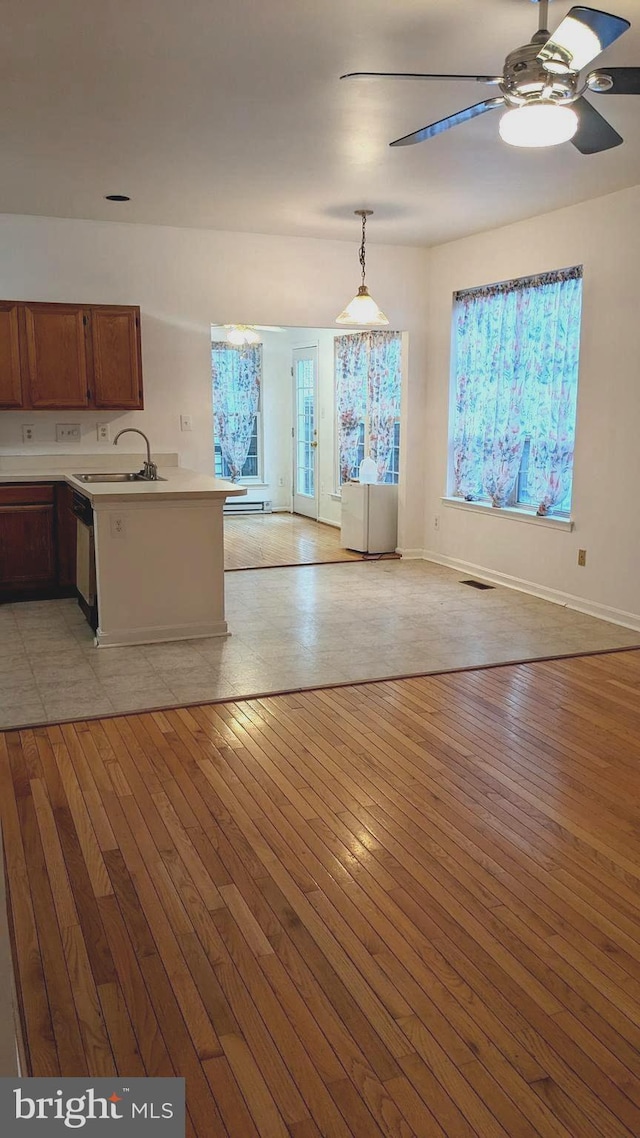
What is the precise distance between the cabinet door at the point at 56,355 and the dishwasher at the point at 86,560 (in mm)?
935

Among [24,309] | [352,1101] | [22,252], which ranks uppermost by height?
[22,252]

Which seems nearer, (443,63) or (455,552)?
(443,63)

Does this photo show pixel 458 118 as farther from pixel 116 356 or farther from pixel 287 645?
pixel 116 356

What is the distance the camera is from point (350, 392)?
8836mm

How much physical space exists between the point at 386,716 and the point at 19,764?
1.56 metres

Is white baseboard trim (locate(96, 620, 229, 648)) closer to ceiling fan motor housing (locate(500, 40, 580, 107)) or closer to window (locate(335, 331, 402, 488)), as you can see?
ceiling fan motor housing (locate(500, 40, 580, 107))

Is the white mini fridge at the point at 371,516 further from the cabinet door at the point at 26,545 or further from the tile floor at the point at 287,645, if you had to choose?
the cabinet door at the point at 26,545

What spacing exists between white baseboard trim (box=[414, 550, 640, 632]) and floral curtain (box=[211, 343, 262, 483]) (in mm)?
3412

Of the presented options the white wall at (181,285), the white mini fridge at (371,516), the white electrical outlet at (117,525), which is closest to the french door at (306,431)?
the white mini fridge at (371,516)

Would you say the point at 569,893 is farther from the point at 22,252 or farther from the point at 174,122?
the point at 22,252

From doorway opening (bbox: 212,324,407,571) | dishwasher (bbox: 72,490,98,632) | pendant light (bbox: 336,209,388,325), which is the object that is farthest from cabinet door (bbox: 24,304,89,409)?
doorway opening (bbox: 212,324,407,571)

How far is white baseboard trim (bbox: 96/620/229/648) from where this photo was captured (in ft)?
16.0

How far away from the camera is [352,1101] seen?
1744 millimetres

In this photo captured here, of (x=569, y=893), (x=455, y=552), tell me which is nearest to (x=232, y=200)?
(x=455, y=552)
